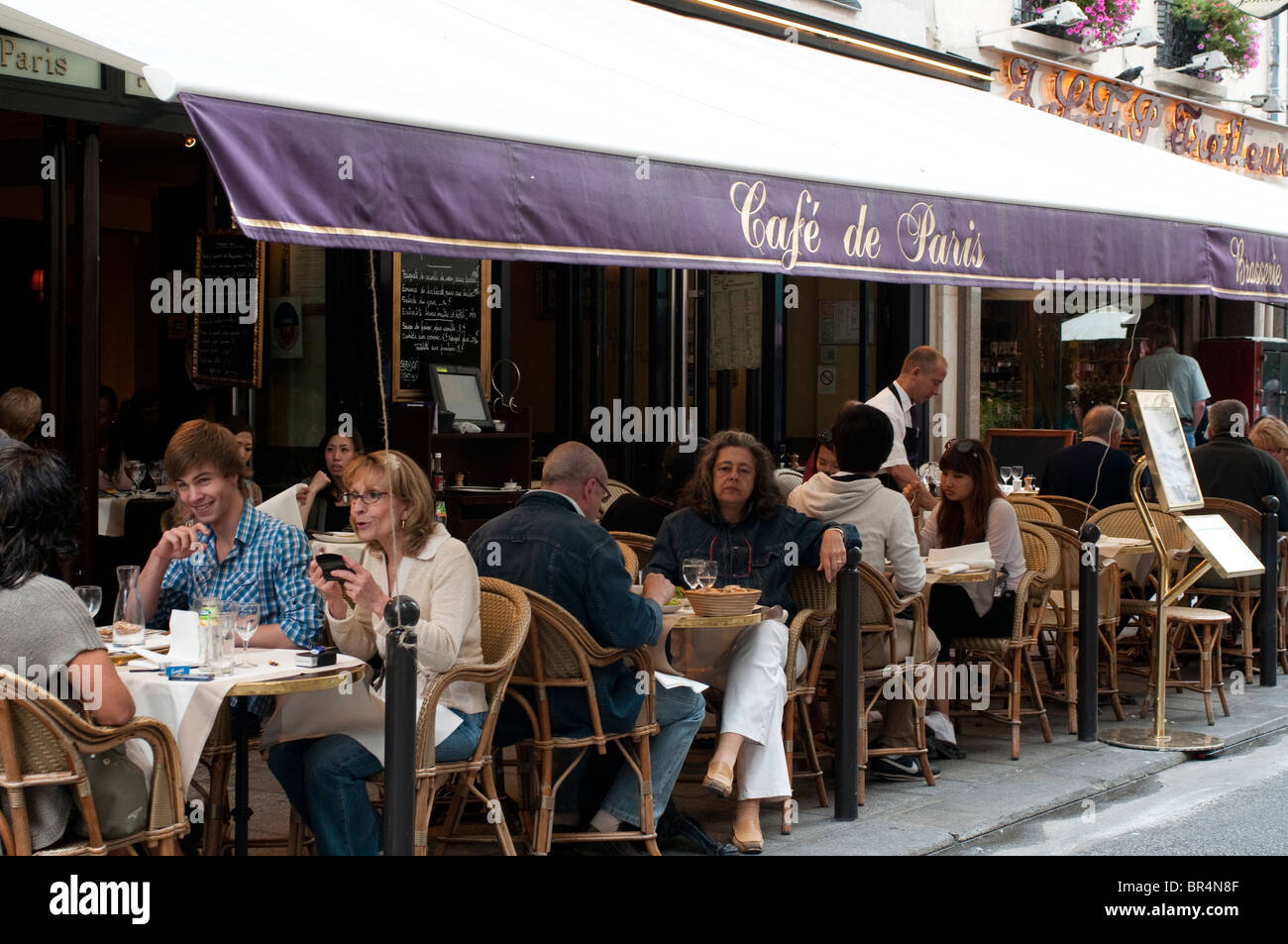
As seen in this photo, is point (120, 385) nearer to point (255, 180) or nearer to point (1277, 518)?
point (1277, 518)

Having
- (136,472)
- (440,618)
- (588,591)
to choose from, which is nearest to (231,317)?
(136,472)

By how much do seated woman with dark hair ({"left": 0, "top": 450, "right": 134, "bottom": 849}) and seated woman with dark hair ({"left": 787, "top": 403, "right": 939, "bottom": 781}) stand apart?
11.2 ft

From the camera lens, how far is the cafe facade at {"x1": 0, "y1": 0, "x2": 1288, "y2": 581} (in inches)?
177

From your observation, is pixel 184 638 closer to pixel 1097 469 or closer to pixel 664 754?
pixel 664 754

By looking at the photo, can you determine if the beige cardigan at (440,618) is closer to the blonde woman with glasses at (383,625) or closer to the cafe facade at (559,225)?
the blonde woman with glasses at (383,625)

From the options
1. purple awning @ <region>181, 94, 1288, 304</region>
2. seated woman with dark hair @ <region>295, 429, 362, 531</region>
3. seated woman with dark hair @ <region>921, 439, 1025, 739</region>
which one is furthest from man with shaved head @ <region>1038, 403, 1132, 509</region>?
seated woman with dark hair @ <region>295, 429, 362, 531</region>

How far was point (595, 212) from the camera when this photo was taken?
489cm

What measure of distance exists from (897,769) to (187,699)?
351 centimetres

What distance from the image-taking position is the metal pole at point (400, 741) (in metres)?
4.14

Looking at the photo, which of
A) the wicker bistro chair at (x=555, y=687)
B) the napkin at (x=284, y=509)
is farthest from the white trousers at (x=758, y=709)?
the napkin at (x=284, y=509)

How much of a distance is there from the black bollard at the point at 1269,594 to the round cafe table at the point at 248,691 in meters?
6.07

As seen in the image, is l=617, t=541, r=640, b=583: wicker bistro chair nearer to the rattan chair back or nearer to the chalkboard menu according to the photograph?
the rattan chair back
